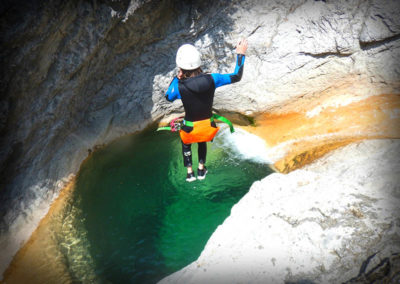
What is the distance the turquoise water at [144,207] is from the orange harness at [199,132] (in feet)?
3.93

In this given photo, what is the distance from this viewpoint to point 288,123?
16.0 ft

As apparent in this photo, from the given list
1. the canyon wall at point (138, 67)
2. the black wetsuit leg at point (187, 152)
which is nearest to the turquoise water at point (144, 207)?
the canyon wall at point (138, 67)

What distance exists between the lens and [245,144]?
5.03 m

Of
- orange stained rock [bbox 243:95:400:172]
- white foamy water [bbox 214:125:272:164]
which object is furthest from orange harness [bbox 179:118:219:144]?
white foamy water [bbox 214:125:272:164]

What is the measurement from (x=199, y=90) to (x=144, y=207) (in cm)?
197

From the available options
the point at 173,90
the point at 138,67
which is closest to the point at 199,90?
the point at 173,90

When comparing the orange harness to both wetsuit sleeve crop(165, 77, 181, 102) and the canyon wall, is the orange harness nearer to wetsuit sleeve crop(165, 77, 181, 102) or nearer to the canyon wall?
wetsuit sleeve crop(165, 77, 181, 102)

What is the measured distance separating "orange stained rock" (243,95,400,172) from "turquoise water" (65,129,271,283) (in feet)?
1.69

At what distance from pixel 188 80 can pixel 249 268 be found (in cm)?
175

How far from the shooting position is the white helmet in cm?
297

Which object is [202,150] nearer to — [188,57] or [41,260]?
[188,57]

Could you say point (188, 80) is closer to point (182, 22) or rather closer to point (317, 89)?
point (182, 22)

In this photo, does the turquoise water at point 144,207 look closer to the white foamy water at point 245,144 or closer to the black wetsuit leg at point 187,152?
the white foamy water at point 245,144

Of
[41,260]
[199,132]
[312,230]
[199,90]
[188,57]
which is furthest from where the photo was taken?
[41,260]
